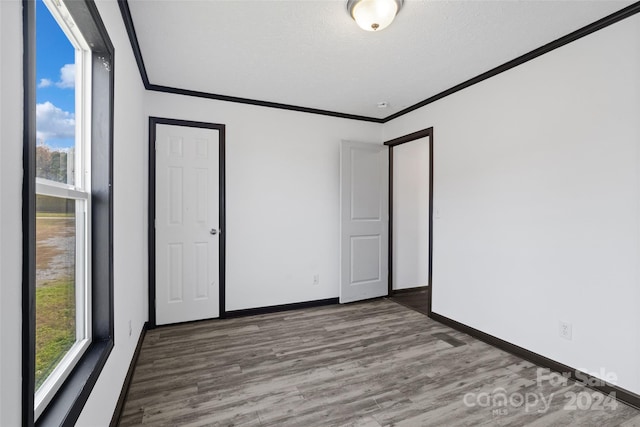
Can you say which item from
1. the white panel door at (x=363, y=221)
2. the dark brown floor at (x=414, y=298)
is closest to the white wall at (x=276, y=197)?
the white panel door at (x=363, y=221)

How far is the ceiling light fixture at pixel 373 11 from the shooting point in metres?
1.86

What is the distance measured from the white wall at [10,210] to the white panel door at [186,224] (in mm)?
2662

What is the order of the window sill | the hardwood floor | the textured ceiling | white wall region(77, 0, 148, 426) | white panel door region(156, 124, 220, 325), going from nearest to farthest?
the window sill → white wall region(77, 0, 148, 426) → the hardwood floor → the textured ceiling → white panel door region(156, 124, 220, 325)

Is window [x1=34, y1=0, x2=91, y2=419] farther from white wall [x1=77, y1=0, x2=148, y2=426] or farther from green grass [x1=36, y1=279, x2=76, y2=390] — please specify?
white wall [x1=77, y1=0, x2=148, y2=426]

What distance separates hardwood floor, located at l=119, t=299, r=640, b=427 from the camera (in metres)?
1.83

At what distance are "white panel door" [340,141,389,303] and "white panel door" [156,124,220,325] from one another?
1.57 m

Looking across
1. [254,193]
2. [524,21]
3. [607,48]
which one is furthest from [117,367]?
[607,48]

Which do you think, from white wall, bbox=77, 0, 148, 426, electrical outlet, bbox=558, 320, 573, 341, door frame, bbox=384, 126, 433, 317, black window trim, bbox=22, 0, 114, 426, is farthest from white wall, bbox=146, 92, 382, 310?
electrical outlet, bbox=558, 320, 573, 341

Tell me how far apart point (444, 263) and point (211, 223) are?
2.60 m

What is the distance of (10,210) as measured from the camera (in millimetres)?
675

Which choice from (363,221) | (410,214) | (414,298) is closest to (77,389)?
(363,221)

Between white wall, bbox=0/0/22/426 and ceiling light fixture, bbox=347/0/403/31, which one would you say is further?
ceiling light fixture, bbox=347/0/403/31

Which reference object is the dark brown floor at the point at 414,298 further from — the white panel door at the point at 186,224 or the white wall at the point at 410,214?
the white panel door at the point at 186,224

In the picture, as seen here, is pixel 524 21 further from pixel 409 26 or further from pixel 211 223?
pixel 211 223
